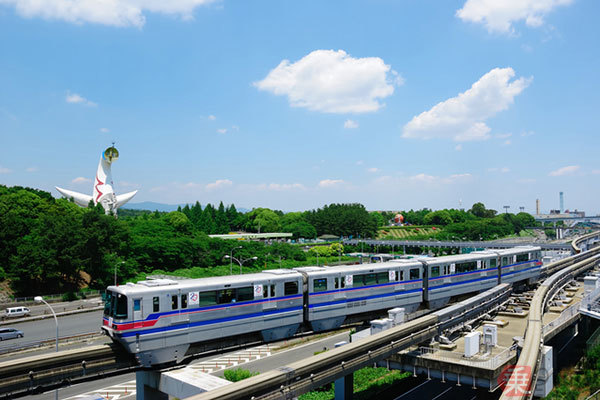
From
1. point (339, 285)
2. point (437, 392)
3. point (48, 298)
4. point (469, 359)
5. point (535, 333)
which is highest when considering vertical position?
point (339, 285)

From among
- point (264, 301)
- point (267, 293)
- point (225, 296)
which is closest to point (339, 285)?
point (267, 293)

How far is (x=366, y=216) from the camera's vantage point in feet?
527

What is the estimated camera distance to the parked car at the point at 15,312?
161 feet

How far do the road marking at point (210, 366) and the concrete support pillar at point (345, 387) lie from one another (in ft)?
44.6

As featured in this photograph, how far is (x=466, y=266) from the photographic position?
38.0 metres

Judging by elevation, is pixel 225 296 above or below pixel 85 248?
below

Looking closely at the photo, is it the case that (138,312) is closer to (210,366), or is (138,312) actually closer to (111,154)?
(210,366)

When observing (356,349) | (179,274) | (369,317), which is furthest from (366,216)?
(356,349)

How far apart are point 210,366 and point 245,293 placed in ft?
57.9

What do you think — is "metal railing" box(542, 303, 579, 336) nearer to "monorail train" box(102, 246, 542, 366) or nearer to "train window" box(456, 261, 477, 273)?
"monorail train" box(102, 246, 542, 366)

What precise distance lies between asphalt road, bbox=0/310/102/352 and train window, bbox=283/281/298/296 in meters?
29.3

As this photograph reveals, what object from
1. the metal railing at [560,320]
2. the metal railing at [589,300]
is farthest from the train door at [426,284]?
the metal railing at [589,300]

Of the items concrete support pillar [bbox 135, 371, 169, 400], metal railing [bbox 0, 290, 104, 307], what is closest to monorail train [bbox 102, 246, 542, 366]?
concrete support pillar [bbox 135, 371, 169, 400]

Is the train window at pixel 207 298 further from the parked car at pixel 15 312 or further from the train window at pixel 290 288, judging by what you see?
the parked car at pixel 15 312
